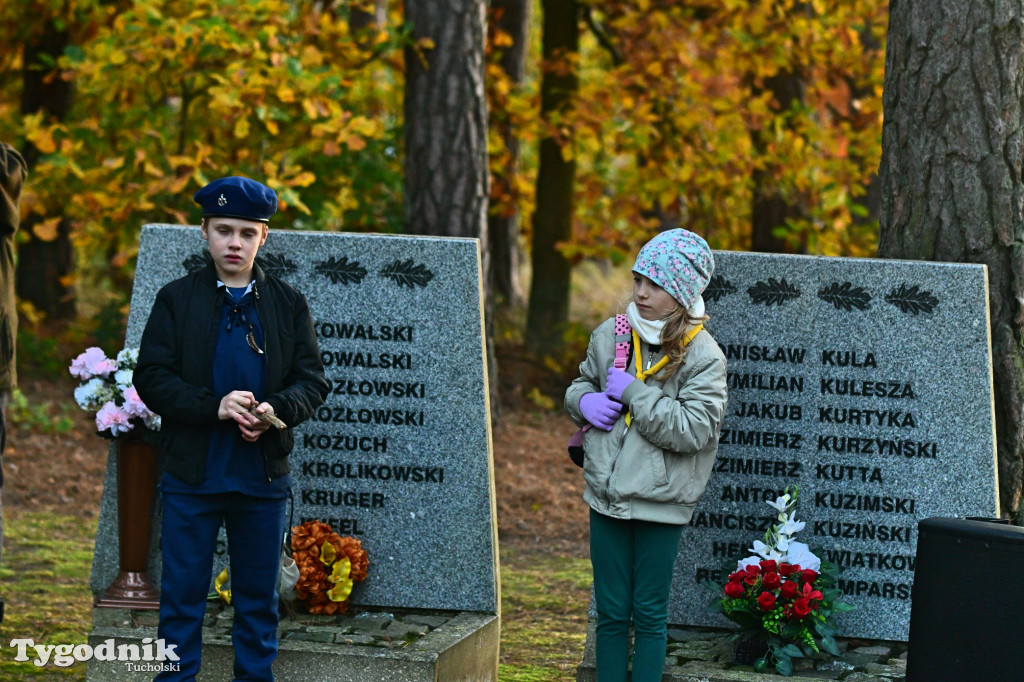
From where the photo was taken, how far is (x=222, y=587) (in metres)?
5.14

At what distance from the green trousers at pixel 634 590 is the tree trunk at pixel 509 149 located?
24.4 feet

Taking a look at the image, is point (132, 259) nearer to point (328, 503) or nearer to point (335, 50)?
point (335, 50)

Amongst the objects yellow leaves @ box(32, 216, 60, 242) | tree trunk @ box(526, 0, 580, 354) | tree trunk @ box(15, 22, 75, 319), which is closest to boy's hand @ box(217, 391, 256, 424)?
yellow leaves @ box(32, 216, 60, 242)

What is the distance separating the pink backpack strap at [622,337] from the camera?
417 centimetres

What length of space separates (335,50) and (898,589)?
7121 millimetres

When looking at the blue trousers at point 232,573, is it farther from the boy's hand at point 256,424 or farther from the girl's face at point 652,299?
the girl's face at point 652,299

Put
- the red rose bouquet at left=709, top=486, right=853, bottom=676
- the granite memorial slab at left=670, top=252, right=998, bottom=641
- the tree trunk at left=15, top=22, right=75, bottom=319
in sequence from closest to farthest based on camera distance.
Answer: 1. the red rose bouquet at left=709, top=486, right=853, bottom=676
2. the granite memorial slab at left=670, top=252, right=998, bottom=641
3. the tree trunk at left=15, top=22, right=75, bottom=319

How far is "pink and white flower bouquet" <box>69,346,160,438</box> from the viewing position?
16.2ft

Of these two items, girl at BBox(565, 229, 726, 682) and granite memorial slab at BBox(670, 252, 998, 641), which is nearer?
girl at BBox(565, 229, 726, 682)

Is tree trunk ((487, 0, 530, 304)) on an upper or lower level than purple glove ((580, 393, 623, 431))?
upper

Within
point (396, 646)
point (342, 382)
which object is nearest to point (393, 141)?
point (342, 382)

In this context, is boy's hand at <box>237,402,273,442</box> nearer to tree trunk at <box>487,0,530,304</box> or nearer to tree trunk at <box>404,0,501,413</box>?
tree trunk at <box>404,0,501,413</box>

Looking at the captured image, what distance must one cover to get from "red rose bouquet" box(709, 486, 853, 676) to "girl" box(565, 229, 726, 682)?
548 mm

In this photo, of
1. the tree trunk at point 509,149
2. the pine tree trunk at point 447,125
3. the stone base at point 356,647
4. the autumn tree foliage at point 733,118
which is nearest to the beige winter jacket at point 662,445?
the stone base at point 356,647
